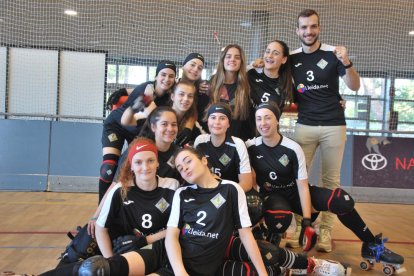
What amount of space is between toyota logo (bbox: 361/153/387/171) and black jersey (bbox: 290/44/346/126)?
3035mm

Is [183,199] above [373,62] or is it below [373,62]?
below

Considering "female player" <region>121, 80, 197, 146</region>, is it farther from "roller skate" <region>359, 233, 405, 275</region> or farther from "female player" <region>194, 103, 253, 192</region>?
"roller skate" <region>359, 233, 405, 275</region>

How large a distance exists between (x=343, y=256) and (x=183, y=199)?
4.68 feet

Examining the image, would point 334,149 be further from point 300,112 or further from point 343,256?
point 343,256

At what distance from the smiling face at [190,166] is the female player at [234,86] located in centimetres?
73

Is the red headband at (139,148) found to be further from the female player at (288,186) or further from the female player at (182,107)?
the female player at (288,186)

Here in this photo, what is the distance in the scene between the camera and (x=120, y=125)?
2.93 m

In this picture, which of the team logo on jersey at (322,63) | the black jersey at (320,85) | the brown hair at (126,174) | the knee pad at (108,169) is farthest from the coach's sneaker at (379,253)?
the knee pad at (108,169)

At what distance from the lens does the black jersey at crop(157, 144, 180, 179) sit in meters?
2.28

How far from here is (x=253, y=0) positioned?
6.20 metres

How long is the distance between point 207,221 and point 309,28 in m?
1.55

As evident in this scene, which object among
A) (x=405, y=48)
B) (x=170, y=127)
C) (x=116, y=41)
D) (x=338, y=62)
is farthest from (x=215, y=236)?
(x=405, y=48)

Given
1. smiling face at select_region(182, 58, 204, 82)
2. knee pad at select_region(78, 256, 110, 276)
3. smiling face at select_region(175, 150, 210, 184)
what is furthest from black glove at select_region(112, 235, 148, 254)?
smiling face at select_region(182, 58, 204, 82)

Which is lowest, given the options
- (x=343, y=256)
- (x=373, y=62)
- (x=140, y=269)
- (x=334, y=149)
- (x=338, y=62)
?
(x=343, y=256)
